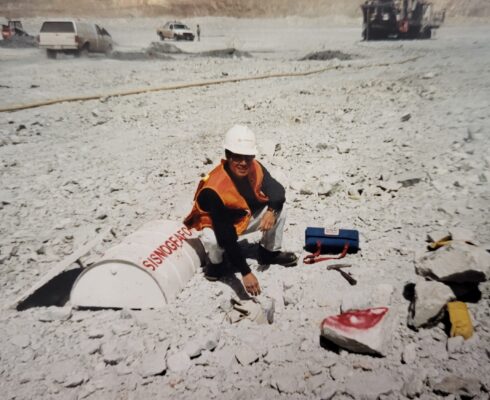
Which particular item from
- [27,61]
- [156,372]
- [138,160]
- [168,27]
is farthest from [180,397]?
[168,27]

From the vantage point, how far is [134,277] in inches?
125

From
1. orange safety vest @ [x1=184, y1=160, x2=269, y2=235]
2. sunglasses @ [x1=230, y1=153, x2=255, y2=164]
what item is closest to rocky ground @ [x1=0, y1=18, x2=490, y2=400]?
orange safety vest @ [x1=184, y1=160, x2=269, y2=235]

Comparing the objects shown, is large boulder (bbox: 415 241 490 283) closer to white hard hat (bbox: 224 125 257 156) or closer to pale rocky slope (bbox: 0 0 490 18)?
white hard hat (bbox: 224 125 257 156)

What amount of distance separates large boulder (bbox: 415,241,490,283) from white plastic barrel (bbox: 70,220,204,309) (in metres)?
2.05

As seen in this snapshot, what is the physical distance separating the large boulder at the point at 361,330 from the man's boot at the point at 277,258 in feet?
3.21

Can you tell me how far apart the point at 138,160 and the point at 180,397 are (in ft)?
14.9

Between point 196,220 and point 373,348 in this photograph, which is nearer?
point 373,348

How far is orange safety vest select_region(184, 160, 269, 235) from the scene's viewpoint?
10.6 ft

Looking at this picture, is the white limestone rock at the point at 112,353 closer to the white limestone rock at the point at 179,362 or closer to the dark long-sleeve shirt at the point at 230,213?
the white limestone rock at the point at 179,362

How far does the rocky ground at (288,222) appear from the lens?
259 cm

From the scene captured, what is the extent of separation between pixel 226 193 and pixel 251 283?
77 centimetres

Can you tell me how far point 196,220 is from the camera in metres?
3.56

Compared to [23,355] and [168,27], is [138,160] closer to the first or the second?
[23,355]

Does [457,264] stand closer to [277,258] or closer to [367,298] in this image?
[367,298]
